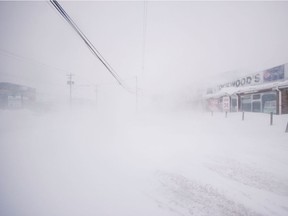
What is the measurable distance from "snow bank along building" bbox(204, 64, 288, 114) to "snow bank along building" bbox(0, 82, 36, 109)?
4479 centimetres

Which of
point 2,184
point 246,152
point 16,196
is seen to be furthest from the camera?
point 246,152

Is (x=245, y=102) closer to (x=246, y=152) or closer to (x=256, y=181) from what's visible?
(x=246, y=152)

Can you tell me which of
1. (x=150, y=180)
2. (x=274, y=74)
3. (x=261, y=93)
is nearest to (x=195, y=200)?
(x=150, y=180)

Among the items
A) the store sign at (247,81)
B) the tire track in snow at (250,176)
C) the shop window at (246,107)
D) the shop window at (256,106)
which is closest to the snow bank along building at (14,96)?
the tire track in snow at (250,176)

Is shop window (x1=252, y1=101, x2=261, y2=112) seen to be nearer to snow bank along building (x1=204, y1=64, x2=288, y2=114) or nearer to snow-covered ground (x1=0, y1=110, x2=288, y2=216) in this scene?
snow bank along building (x1=204, y1=64, x2=288, y2=114)

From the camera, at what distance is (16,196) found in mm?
4570

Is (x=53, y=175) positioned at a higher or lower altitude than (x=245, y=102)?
lower

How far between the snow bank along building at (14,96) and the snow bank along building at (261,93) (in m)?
44.8

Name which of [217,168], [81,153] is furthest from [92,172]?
[217,168]

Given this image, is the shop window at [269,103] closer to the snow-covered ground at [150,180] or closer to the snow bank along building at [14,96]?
the snow-covered ground at [150,180]

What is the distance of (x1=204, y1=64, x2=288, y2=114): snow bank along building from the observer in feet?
54.8

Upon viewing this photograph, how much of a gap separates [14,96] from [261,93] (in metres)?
50.9

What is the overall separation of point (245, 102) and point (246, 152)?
18040 mm

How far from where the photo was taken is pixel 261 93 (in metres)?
19.7
